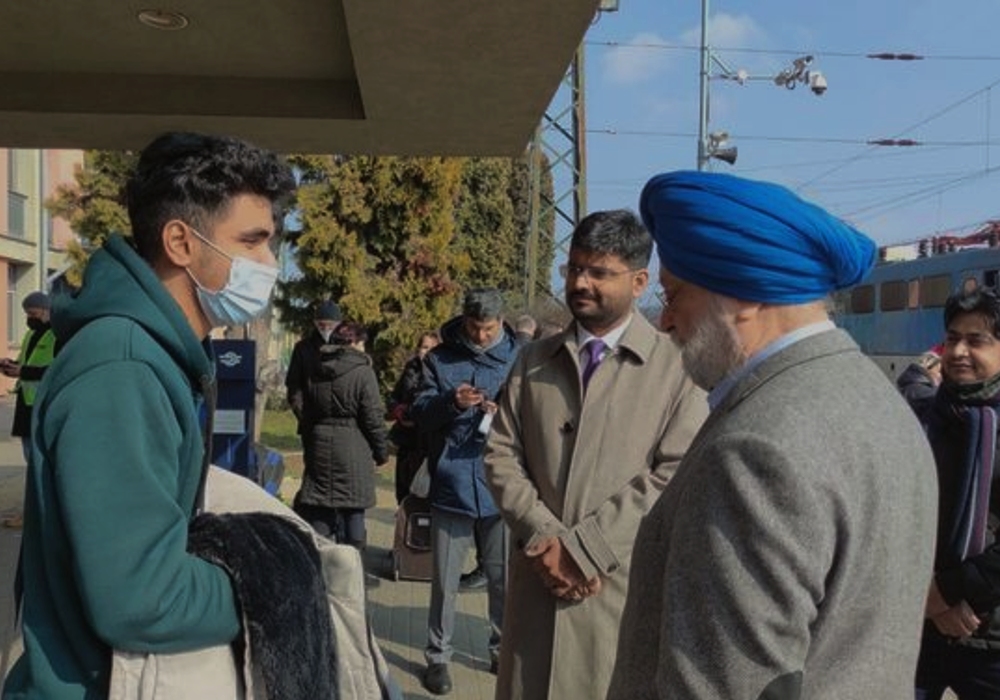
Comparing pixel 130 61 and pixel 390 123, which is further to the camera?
pixel 390 123

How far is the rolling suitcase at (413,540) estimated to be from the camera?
605 centimetres

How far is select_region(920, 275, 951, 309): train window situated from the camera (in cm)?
2270

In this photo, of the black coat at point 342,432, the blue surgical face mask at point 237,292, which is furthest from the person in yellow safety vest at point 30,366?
the blue surgical face mask at point 237,292

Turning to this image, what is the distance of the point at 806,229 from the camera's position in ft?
4.78

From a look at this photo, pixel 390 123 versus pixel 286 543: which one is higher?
pixel 390 123

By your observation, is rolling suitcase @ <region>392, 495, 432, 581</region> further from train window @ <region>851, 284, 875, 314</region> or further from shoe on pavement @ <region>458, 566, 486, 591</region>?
train window @ <region>851, 284, 875, 314</region>

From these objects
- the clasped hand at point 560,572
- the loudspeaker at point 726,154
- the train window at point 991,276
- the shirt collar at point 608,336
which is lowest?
the clasped hand at point 560,572

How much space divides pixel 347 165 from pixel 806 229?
48.6 feet

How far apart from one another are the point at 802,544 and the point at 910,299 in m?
25.4

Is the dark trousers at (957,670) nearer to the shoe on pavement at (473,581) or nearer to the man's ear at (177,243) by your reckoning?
the man's ear at (177,243)

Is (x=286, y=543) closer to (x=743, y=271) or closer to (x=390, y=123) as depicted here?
(x=743, y=271)

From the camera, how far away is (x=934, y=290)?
23.2m

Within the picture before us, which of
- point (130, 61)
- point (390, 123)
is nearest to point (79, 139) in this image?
point (130, 61)

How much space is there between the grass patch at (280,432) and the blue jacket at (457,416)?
22.9 feet
